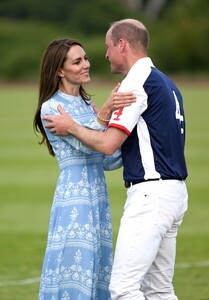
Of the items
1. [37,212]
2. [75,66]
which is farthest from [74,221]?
[37,212]

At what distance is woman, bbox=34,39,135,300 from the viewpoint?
7.49 metres

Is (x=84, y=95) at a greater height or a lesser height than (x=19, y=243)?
greater

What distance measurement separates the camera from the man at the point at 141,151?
705 cm

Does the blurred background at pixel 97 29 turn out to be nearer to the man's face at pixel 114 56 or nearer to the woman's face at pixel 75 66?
the woman's face at pixel 75 66

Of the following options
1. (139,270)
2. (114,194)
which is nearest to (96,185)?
(139,270)

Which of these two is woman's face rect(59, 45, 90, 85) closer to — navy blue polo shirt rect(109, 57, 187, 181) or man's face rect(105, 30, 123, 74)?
man's face rect(105, 30, 123, 74)

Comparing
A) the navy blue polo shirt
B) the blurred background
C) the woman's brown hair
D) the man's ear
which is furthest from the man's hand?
the blurred background

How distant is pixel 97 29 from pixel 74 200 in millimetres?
73284

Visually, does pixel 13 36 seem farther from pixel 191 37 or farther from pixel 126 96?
pixel 126 96

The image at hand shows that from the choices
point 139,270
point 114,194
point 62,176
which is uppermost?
point 62,176

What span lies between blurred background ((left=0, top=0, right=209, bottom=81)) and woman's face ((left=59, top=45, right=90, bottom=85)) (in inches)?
2241

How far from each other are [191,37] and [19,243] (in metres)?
60.9

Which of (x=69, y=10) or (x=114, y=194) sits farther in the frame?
(x=69, y=10)

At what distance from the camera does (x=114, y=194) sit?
61.0ft
